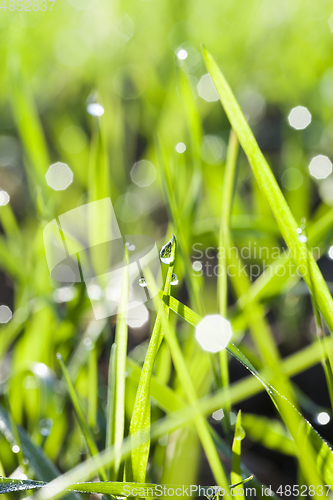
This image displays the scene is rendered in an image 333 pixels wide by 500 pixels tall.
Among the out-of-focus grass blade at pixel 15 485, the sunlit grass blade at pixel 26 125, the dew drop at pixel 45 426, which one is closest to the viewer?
the out-of-focus grass blade at pixel 15 485

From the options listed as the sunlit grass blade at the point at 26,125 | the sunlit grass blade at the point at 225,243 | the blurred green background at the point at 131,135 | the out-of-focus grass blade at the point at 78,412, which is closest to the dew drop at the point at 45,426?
the blurred green background at the point at 131,135

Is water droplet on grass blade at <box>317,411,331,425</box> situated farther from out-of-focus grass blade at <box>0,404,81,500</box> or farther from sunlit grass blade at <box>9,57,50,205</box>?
sunlit grass blade at <box>9,57,50,205</box>

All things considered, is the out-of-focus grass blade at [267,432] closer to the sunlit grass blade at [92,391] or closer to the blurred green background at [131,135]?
the blurred green background at [131,135]

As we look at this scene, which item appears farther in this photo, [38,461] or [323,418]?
[323,418]

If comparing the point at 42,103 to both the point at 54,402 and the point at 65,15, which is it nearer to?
the point at 65,15

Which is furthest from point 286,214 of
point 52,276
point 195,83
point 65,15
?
point 65,15

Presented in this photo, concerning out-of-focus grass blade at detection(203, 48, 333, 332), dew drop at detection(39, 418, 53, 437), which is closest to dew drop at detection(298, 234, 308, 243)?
out-of-focus grass blade at detection(203, 48, 333, 332)

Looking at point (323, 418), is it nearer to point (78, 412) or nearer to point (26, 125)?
point (78, 412)

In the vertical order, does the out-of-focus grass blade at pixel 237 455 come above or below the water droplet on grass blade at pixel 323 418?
below

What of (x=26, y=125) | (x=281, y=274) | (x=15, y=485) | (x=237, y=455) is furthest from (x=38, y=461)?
(x=26, y=125)
